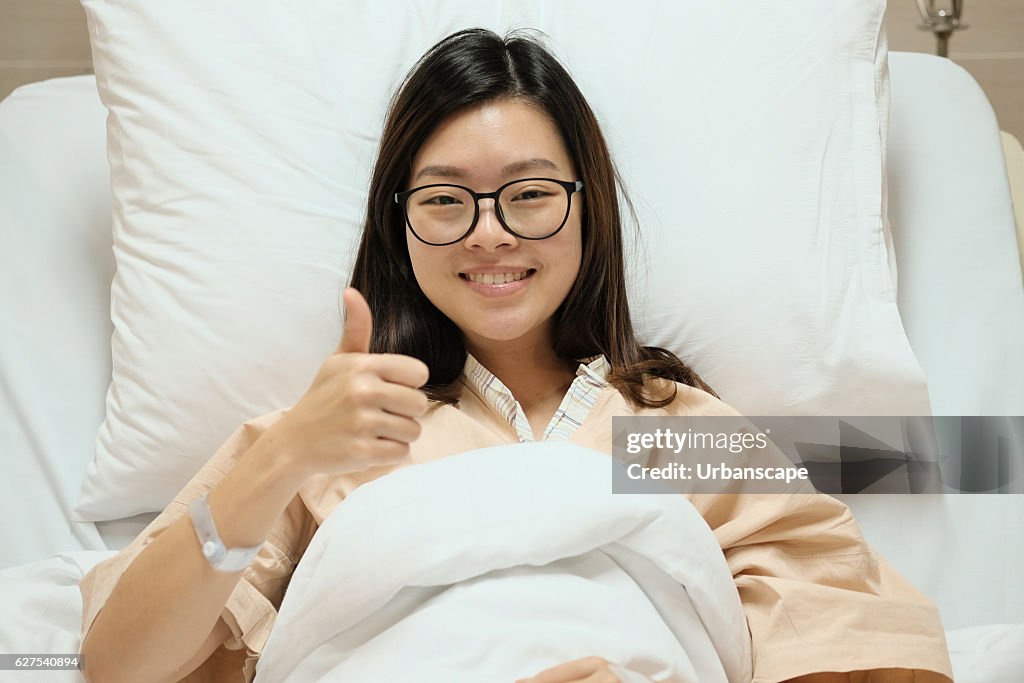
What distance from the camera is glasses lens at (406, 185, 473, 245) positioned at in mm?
1256

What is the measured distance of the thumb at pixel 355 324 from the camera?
2.90 feet

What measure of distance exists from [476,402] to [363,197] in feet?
1.17

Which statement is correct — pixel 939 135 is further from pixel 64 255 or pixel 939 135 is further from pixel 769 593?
pixel 64 255

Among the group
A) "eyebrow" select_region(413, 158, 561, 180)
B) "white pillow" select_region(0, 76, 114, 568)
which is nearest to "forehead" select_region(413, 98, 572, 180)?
"eyebrow" select_region(413, 158, 561, 180)

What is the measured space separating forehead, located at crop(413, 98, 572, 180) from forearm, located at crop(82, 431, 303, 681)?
17.2 inches

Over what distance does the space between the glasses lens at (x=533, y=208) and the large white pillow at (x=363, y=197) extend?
0.85 feet

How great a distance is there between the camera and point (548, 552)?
988 mm

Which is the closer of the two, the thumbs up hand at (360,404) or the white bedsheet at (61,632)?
the thumbs up hand at (360,404)

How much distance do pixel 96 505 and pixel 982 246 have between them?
1.35 metres

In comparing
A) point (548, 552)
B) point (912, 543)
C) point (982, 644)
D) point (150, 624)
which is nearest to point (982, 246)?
point (912, 543)

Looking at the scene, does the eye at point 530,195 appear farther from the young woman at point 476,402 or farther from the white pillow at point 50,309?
the white pillow at point 50,309

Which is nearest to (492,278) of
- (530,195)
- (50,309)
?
(530,195)

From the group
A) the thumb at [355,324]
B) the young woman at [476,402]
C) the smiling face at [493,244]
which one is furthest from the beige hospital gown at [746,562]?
the thumb at [355,324]

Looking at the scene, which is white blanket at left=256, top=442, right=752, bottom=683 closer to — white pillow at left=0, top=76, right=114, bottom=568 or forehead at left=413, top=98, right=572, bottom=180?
forehead at left=413, top=98, right=572, bottom=180
